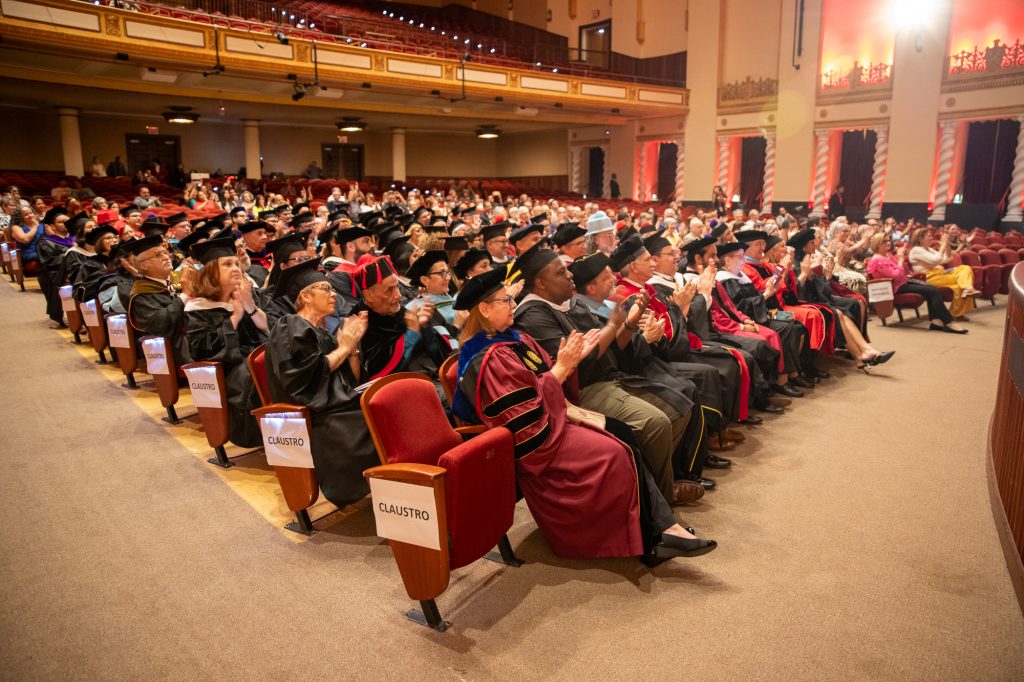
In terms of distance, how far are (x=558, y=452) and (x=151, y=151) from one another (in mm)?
24285

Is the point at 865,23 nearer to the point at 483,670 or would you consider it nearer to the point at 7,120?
the point at 483,670

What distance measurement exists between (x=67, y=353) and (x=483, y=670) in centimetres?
636

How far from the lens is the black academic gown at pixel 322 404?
122 inches

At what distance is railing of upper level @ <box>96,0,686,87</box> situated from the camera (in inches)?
623

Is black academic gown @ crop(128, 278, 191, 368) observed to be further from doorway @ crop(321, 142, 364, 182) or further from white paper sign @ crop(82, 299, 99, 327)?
doorway @ crop(321, 142, 364, 182)

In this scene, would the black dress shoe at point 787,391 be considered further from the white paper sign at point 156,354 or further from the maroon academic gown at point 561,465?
the white paper sign at point 156,354

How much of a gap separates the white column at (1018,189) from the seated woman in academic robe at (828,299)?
12593 mm

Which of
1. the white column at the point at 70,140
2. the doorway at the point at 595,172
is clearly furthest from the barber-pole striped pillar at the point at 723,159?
the white column at the point at 70,140

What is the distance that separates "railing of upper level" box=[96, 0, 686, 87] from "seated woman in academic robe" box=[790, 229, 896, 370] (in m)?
13.7

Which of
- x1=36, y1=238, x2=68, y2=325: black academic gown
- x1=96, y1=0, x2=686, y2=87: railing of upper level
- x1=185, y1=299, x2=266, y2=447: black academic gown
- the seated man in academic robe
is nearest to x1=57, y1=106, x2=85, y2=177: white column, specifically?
x1=96, y1=0, x2=686, y2=87: railing of upper level

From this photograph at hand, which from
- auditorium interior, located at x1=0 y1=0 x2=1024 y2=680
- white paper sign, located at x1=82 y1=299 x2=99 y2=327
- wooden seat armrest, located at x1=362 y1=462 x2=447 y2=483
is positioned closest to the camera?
wooden seat armrest, located at x1=362 y1=462 x2=447 y2=483

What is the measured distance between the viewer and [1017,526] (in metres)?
2.86

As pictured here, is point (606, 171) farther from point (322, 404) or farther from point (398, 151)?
point (322, 404)

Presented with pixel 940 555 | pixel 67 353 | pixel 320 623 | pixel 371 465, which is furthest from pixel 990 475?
pixel 67 353
